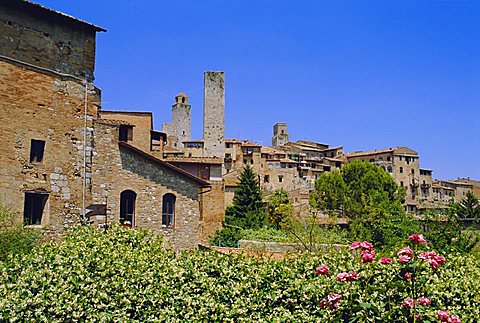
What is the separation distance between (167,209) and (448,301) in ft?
49.9

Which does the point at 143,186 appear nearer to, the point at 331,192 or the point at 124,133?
the point at 124,133

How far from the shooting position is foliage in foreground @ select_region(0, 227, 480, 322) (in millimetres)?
8422

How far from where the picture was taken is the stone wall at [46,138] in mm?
16109

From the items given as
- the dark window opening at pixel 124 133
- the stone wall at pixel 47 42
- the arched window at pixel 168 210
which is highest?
the stone wall at pixel 47 42

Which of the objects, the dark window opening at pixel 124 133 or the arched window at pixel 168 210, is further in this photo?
the dark window opening at pixel 124 133

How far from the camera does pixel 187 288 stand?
9.13 m

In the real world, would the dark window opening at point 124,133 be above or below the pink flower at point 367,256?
above

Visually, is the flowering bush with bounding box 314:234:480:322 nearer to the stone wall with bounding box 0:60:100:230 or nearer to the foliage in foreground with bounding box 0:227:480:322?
the foliage in foreground with bounding box 0:227:480:322

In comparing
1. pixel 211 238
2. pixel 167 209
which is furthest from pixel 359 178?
pixel 167 209

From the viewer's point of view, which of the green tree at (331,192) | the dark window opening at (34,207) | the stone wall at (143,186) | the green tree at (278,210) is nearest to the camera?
the dark window opening at (34,207)

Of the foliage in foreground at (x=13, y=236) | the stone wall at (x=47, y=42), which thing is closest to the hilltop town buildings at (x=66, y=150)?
the stone wall at (x=47, y=42)

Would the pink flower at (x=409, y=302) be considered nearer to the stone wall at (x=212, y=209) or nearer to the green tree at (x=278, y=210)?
the stone wall at (x=212, y=209)

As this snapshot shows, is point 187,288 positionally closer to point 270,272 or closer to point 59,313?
point 270,272

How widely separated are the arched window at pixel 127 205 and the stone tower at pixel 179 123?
6630cm
